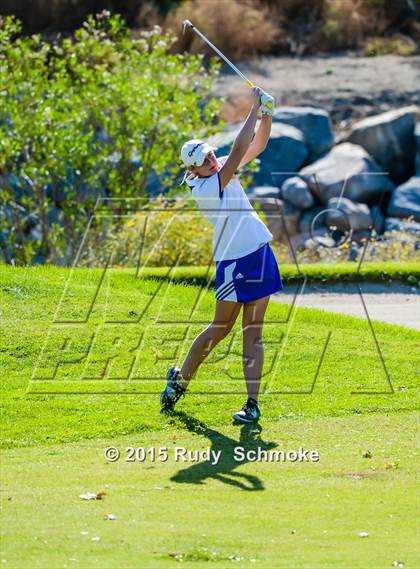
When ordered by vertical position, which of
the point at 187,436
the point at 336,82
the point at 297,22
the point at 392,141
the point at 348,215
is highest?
the point at 187,436

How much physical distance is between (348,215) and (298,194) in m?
2.06

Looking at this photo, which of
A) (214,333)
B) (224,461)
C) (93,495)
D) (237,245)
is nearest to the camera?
(93,495)

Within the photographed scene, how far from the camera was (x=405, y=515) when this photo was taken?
651 centimetres

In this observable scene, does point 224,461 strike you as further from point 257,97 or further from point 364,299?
point 364,299

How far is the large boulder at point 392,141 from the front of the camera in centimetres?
2891

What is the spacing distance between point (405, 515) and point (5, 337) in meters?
4.96

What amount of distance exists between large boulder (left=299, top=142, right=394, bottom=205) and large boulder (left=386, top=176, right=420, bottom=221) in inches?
12.9

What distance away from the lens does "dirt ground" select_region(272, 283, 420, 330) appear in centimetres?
1345

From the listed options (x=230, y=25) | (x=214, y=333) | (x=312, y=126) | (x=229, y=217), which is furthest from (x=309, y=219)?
(x=229, y=217)

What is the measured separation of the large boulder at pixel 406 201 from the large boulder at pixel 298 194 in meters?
1.73

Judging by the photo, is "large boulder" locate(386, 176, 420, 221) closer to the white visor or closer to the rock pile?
the rock pile

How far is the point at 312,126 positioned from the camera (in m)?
29.3

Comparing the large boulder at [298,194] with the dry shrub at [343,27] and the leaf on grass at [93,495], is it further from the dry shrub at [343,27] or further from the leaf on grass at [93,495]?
the leaf on grass at [93,495]

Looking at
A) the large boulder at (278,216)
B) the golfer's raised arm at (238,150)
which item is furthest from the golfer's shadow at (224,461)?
the large boulder at (278,216)
